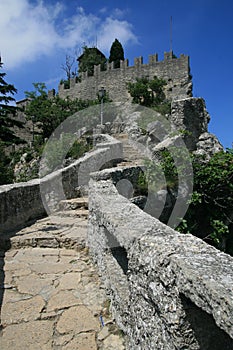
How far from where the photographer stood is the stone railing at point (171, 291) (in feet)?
4.33

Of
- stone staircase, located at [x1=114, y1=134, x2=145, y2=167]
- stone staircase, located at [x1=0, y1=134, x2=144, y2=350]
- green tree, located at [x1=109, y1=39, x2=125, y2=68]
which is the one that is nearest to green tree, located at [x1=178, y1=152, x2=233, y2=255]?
stone staircase, located at [x1=114, y1=134, x2=145, y2=167]

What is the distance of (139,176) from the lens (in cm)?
579

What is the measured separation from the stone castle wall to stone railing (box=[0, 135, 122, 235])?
59.0ft

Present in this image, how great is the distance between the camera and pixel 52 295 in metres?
3.02

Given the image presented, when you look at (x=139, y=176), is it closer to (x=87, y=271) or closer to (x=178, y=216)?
(x=178, y=216)

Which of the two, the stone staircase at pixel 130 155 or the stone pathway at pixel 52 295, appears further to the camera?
the stone staircase at pixel 130 155

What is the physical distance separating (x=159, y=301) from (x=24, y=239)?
10.6 feet

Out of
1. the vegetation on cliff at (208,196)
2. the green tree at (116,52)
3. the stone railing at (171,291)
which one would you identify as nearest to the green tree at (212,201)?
the vegetation on cliff at (208,196)

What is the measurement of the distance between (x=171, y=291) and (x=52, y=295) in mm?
1904

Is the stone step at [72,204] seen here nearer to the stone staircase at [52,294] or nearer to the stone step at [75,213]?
the stone step at [75,213]

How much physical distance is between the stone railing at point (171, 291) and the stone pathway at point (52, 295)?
286 millimetres

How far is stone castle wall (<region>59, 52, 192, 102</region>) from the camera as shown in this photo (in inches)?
989

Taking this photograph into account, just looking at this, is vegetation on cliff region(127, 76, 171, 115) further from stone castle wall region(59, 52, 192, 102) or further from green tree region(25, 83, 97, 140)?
green tree region(25, 83, 97, 140)

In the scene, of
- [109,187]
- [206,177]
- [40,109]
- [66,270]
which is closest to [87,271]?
[66,270]
